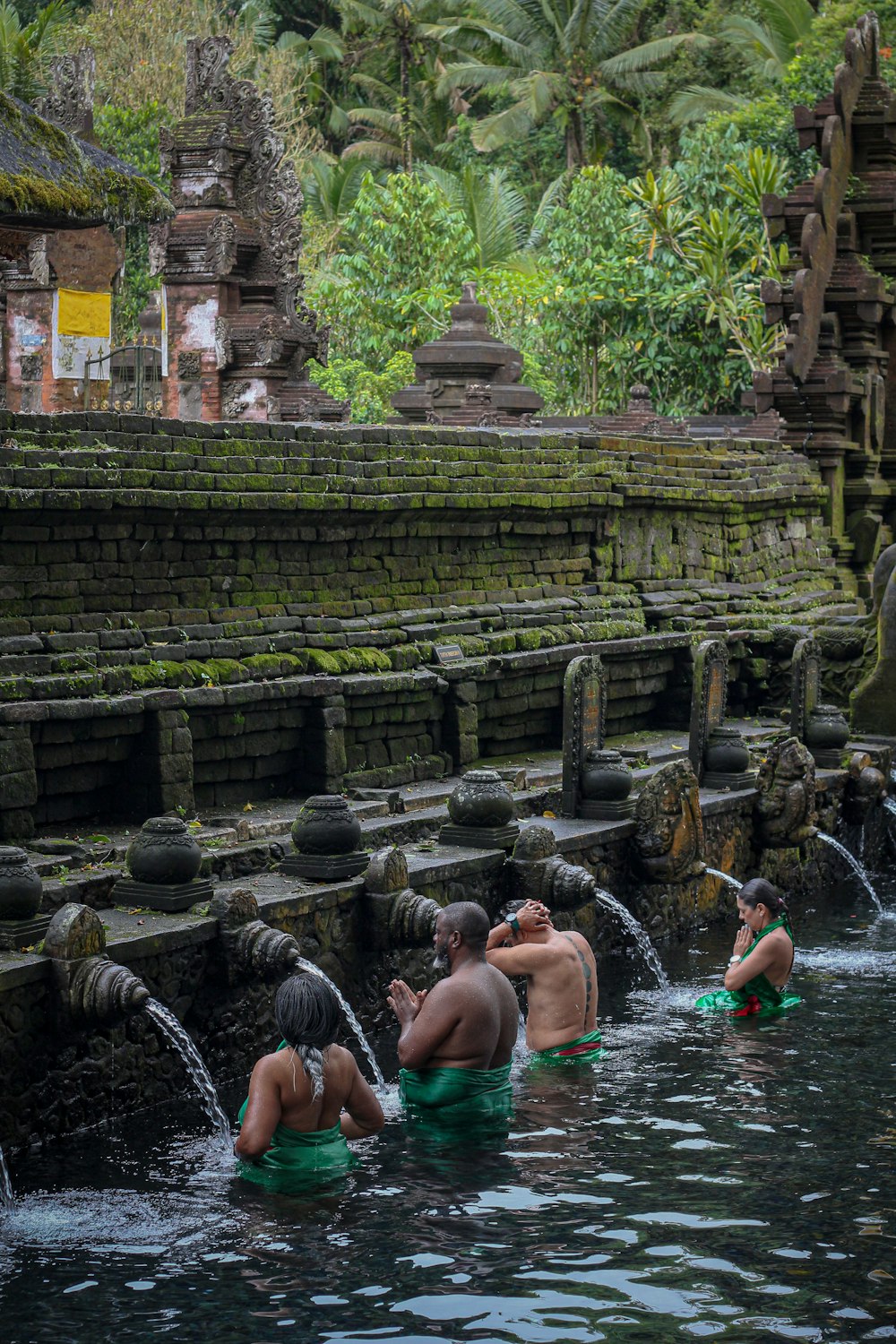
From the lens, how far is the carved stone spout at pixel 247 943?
887 cm

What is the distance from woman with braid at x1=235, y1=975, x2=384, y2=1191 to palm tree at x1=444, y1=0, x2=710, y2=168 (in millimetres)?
30519

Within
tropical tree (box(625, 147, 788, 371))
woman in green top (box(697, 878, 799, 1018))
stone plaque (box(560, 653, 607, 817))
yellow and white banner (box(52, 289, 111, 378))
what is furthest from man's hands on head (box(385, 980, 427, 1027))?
tropical tree (box(625, 147, 788, 371))

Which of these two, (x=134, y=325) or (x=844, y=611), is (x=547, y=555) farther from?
(x=134, y=325)

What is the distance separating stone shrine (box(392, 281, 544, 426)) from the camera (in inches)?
821

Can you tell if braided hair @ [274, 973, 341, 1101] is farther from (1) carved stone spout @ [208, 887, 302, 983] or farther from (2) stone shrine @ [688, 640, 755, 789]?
(2) stone shrine @ [688, 640, 755, 789]

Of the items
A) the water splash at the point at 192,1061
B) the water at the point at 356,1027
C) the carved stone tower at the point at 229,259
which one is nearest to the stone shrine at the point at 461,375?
the carved stone tower at the point at 229,259

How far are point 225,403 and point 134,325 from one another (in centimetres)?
1117

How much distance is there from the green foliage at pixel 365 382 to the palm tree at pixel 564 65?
31.4 ft

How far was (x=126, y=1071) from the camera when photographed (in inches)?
329

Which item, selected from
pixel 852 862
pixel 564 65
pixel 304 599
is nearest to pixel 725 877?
pixel 852 862

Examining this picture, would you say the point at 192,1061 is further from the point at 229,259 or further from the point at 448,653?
the point at 229,259

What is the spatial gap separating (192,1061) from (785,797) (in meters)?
6.63

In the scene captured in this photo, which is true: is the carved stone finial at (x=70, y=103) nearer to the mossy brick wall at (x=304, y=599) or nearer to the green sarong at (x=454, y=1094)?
the mossy brick wall at (x=304, y=599)

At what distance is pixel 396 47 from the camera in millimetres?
39531
